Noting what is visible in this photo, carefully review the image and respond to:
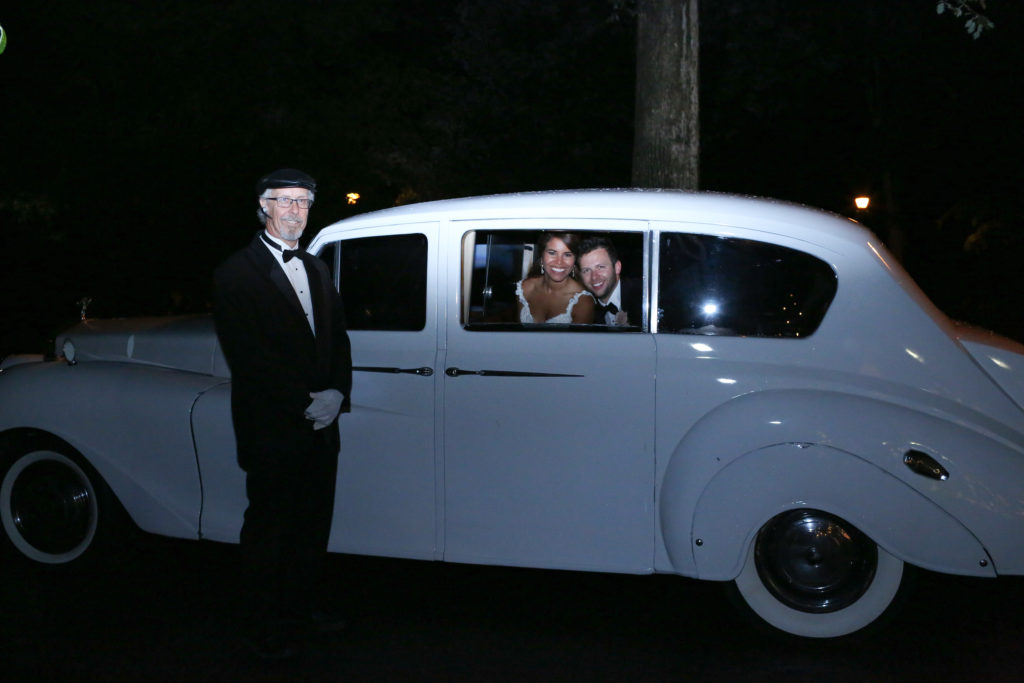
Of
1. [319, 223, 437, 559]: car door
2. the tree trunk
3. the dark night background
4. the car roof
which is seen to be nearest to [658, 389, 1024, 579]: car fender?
the car roof

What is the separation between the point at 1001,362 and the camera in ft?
14.9

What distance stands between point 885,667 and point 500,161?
18.5 metres

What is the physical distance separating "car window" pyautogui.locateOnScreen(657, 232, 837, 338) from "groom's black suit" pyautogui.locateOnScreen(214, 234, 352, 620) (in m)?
1.35

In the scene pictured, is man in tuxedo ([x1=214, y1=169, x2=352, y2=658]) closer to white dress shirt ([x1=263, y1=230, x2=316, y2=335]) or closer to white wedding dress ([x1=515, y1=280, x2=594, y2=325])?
white dress shirt ([x1=263, y1=230, x2=316, y2=335])

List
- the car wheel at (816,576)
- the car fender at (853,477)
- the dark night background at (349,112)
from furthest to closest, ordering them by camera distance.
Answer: the dark night background at (349,112) → the car wheel at (816,576) → the car fender at (853,477)

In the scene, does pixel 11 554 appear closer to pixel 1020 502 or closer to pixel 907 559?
pixel 907 559

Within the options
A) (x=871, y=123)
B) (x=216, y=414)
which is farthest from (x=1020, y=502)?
(x=871, y=123)

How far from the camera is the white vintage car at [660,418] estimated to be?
4.36 meters

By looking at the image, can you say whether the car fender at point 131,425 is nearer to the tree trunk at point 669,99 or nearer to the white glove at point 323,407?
the white glove at point 323,407

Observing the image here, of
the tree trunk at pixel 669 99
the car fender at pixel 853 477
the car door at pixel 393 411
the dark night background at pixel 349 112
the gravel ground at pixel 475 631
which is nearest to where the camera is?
the car fender at pixel 853 477

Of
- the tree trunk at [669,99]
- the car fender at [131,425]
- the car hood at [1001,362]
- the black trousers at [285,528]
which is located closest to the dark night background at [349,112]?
the tree trunk at [669,99]

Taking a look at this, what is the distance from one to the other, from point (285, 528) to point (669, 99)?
190 inches

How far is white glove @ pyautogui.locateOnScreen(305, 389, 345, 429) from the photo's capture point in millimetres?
4445

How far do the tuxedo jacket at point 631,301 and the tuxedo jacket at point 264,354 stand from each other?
3.95 feet
